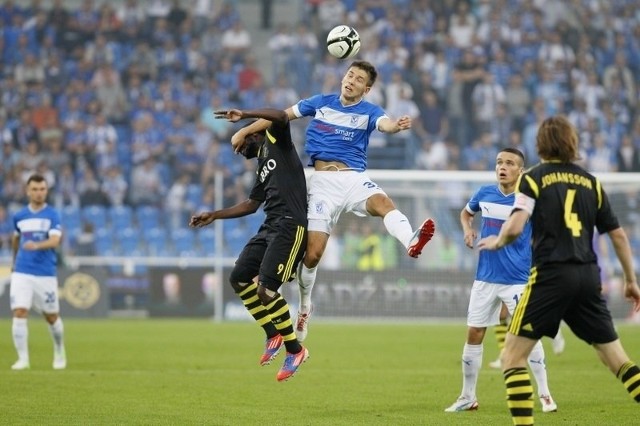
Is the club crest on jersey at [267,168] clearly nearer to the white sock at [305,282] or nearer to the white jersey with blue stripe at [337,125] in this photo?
the white jersey with blue stripe at [337,125]

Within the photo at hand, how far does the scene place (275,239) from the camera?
10766 mm

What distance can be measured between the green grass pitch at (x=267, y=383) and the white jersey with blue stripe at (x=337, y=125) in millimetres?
2596

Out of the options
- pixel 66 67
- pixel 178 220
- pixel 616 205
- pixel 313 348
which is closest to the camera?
pixel 313 348

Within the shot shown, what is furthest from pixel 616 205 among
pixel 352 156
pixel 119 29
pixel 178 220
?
pixel 119 29

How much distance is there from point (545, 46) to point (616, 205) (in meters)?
10.1

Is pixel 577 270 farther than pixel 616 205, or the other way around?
pixel 616 205

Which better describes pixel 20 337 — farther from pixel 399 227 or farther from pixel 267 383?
pixel 399 227

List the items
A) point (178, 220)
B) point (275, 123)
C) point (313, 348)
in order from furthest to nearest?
point (178, 220), point (313, 348), point (275, 123)

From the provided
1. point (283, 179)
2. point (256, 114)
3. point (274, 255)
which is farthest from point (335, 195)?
point (256, 114)

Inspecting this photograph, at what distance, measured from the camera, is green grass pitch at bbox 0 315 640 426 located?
34.9ft

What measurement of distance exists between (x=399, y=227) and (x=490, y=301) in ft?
5.17

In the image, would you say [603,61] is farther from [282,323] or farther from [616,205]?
[282,323]

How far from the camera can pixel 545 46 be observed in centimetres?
3291

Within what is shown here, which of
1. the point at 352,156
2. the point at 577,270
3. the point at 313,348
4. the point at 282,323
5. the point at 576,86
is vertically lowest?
the point at 313,348
